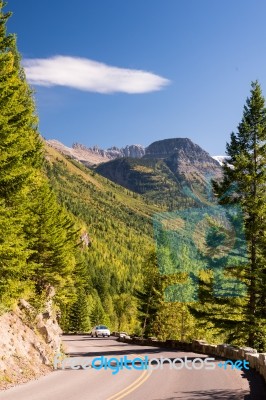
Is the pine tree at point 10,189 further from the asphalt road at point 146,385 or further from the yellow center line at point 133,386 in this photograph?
the yellow center line at point 133,386

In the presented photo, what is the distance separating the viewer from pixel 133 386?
14312 millimetres

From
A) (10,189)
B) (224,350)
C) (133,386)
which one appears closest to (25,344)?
(10,189)

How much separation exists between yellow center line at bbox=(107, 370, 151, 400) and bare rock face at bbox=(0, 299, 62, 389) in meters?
4.24

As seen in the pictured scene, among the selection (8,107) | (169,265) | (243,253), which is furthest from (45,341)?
(169,265)

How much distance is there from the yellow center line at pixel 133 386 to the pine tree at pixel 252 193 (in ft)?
26.8

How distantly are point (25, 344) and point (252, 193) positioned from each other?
1484 cm

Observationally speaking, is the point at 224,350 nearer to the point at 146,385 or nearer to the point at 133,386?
the point at 146,385

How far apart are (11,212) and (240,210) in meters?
13.6

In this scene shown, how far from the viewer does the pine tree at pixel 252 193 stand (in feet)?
77.6

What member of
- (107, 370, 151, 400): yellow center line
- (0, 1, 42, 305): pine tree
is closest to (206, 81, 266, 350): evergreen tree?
(107, 370, 151, 400): yellow center line

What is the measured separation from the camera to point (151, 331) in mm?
51406

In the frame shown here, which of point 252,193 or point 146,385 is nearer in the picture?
point 146,385

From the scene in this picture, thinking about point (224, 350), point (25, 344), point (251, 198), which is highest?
point (251, 198)

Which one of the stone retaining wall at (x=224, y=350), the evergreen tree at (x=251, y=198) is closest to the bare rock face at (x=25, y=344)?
the stone retaining wall at (x=224, y=350)
